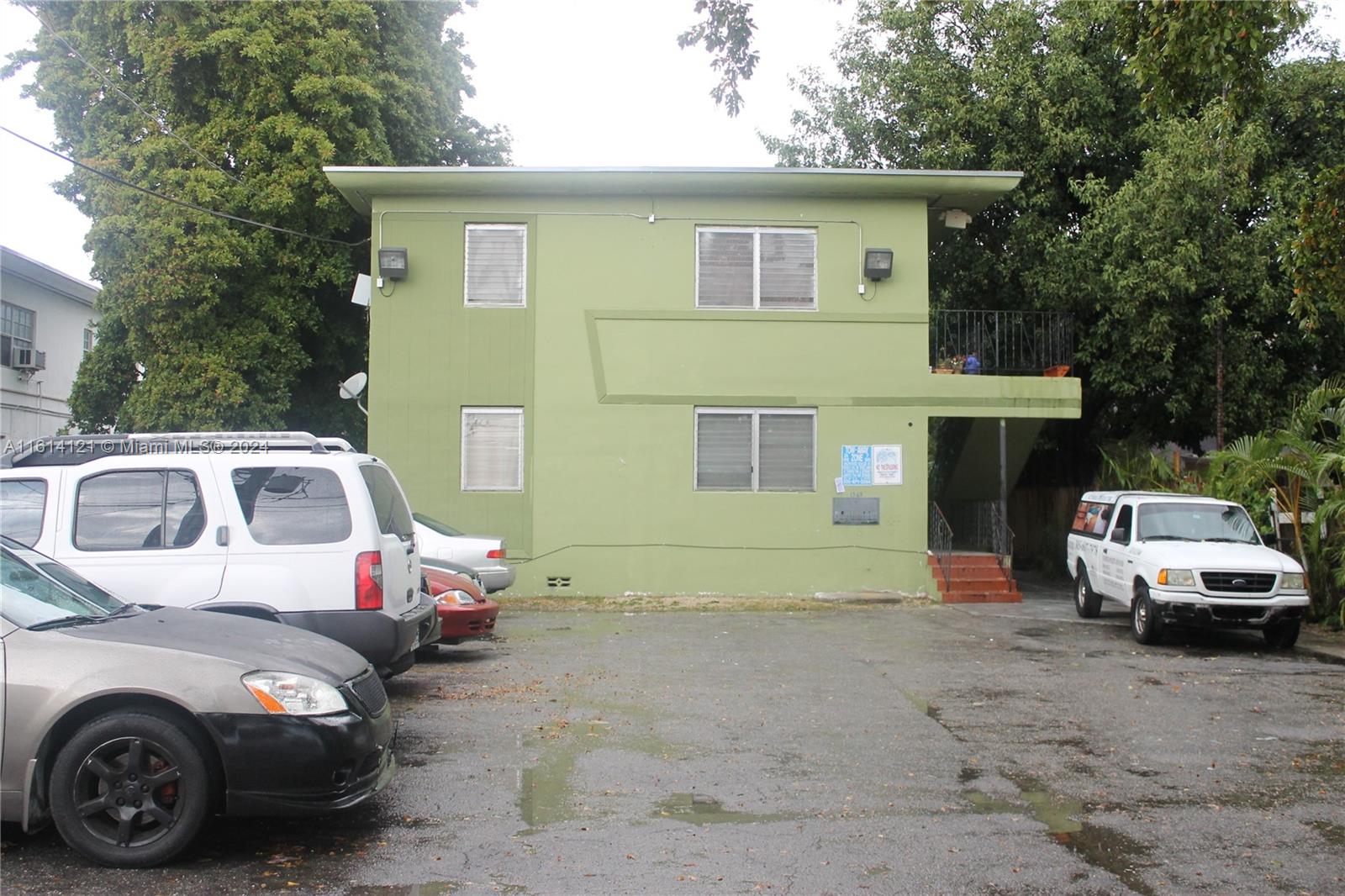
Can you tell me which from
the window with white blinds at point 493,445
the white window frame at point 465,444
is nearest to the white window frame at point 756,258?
the white window frame at point 465,444

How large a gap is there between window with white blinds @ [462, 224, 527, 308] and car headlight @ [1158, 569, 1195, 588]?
10251 millimetres

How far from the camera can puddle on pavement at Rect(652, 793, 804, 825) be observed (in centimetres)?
622

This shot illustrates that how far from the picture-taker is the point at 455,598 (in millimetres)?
11328

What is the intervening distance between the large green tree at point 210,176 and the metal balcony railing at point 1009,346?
1130 centimetres

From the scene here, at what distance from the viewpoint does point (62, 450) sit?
8672 mm

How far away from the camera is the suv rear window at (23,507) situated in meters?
7.99

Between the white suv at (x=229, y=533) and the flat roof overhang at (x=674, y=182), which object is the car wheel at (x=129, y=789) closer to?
the white suv at (x=229, y=533)

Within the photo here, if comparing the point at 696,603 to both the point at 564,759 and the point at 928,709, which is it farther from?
the point at 564,759

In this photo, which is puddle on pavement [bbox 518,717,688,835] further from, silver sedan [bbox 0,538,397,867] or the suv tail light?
the suv tail light

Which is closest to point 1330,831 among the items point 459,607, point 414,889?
point 414,889

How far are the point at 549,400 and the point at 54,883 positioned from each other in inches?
527

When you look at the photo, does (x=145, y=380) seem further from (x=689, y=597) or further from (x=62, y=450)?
(x=62, y=450)

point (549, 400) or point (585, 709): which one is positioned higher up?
point (549, 400)

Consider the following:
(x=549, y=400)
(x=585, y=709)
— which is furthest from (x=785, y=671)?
(x=549, y=400)
